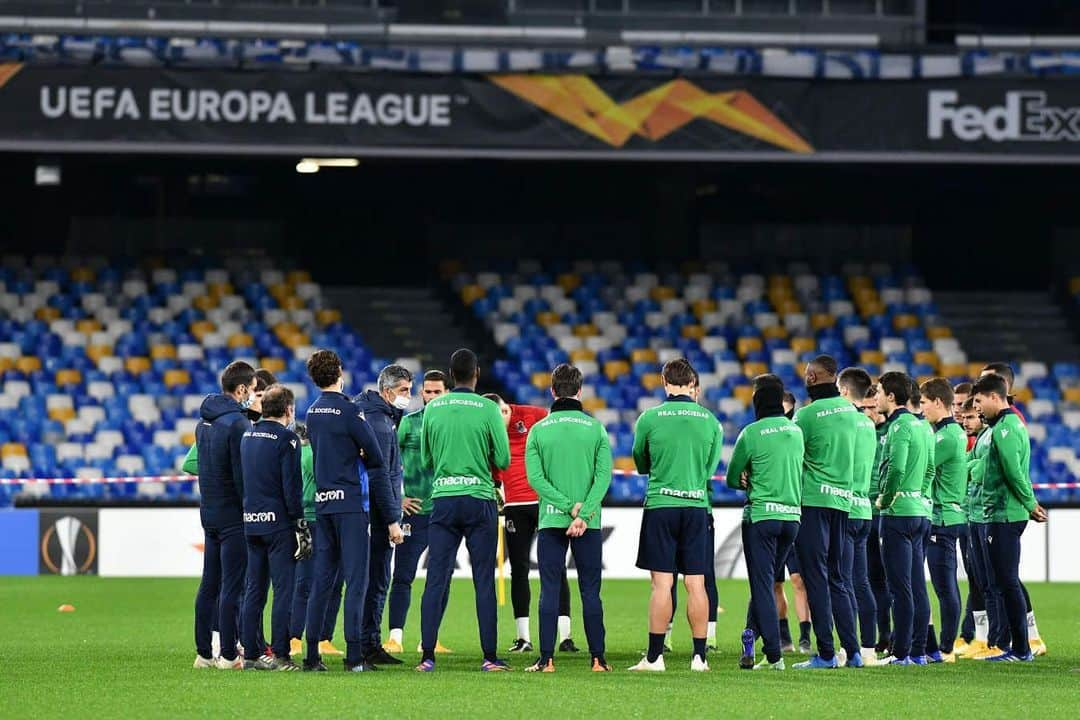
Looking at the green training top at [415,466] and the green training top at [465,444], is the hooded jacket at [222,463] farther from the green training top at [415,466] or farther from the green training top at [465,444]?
the green training top at [415,466]

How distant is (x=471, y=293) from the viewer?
104 ft

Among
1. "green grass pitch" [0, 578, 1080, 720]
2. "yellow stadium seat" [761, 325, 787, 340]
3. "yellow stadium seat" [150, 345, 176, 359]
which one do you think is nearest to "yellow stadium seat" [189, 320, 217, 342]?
"yellow stadium seat" [150, 345, 176, 359]

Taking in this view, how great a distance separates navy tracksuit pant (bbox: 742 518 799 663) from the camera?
12.5 metres

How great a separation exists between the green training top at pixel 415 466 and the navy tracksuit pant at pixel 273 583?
5.59 ft

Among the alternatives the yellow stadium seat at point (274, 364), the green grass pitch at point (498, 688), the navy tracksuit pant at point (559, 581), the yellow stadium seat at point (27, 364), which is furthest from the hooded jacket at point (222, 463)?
the yellow stadium seat at point (27, 364)

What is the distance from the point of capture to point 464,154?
88.5 feet

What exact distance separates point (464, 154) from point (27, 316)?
318 inches

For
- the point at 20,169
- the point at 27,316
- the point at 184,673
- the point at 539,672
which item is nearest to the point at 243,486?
the point at 184,673

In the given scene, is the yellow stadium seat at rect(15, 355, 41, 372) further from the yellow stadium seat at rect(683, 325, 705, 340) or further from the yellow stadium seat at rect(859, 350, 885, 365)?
the yellow stadium seat at rect(859, 350, 885, 365)

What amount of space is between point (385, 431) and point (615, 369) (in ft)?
54.8

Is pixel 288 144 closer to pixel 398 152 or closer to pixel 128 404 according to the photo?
pixel 398 152

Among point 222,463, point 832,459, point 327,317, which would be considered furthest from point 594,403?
point 222,463

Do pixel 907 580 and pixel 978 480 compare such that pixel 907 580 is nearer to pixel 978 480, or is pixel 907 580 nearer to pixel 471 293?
pixel 978 480

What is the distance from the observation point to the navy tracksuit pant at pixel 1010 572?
13.4 m
